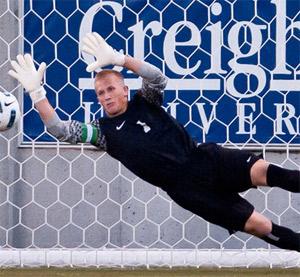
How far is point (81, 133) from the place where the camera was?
4246 mm

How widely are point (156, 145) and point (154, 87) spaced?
0.40ft

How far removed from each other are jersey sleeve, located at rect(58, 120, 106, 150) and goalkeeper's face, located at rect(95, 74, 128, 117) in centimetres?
5

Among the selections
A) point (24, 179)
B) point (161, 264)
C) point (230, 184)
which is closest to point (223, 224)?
point (230, 184)

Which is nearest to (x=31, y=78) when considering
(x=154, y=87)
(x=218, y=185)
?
(x=154, y=87)

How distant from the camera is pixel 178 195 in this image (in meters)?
4.34

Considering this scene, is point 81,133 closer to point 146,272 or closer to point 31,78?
point 31,78

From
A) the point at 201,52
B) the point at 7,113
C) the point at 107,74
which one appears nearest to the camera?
the point at 7,113

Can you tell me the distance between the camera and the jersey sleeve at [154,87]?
4223 mm

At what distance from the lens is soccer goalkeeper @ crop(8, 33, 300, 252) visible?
13.9 feet

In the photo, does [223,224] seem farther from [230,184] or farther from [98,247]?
[98,247]

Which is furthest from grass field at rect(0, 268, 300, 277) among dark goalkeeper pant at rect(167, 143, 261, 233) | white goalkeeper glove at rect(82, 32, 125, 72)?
white goalkeeper glove at rect(82, 32, 125, 72)

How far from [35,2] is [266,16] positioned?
532 millimetres

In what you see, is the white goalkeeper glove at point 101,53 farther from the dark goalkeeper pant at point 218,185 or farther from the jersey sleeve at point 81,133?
the dark goalkeeper pant at point 218,185

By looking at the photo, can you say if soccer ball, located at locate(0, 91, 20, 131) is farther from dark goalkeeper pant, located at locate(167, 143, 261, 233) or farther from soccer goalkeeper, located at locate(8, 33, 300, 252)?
dark goalkeeper pant, located at locate(167, 143, 261, 233)
